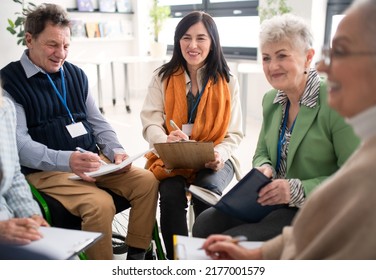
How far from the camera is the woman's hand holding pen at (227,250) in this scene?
3.38 feet

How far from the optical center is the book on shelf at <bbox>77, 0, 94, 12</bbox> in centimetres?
613

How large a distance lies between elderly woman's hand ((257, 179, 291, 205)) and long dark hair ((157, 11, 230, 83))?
902 mm

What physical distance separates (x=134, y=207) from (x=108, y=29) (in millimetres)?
5240

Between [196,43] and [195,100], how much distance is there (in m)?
0.31

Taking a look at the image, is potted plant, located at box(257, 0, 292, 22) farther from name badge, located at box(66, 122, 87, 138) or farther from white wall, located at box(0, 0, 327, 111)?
name badge, located at box(66, 122, 87, 138)

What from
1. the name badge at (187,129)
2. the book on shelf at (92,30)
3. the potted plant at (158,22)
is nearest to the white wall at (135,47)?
the book on shelf at (92,30)

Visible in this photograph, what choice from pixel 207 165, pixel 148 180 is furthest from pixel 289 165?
pixel 148 180

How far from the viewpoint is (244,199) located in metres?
1.35

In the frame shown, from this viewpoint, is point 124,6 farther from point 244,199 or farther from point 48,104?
point 244,199

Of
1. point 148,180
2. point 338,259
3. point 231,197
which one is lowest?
point 148,180

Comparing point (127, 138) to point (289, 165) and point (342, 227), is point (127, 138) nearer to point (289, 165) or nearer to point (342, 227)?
point (289, 165)

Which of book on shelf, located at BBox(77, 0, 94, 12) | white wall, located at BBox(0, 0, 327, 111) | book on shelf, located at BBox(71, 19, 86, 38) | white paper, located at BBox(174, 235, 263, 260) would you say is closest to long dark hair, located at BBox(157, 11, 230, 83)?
white paper, located at BBox(174, 235, 263, 260)

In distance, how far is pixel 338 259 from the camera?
0.76 metres

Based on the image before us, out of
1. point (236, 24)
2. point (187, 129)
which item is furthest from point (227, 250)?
point (236, 24)
